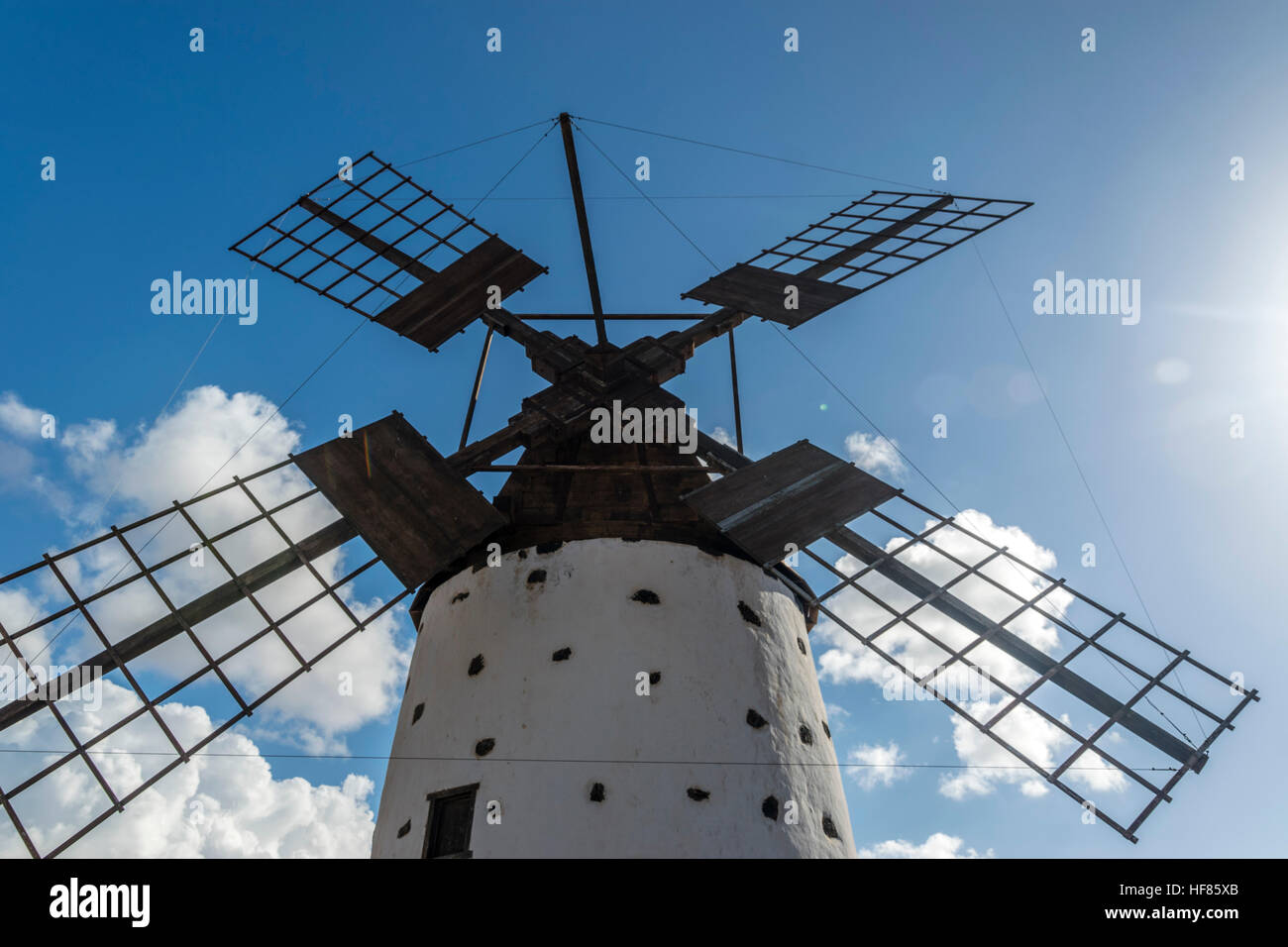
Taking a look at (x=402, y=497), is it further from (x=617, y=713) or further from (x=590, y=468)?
(x=617, y=713)

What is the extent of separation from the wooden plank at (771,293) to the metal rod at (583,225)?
122 cm

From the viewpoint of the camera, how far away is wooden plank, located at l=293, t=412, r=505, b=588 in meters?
8.08

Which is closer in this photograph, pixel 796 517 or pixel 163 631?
pixel 163 631

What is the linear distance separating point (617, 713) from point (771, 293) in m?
6.54

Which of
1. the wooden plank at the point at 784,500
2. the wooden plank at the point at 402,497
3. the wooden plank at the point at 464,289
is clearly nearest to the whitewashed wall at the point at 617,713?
the wooden plank at the point at 784,500

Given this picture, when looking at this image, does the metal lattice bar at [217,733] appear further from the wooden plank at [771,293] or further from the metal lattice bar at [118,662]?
the wooden plank at [771,293]

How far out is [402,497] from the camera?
8492mm

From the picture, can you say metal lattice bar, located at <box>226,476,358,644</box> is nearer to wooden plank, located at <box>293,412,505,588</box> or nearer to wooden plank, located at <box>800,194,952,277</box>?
wooden plank, located at <box>293,412,505,588</box>

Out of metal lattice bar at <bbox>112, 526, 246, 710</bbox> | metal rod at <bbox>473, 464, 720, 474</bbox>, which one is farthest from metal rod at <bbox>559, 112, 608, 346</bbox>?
metal lattice bar at <bbox>112, 526, 246, 710</bbox>

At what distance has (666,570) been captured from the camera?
8.21 meters

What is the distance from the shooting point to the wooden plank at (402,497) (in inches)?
318

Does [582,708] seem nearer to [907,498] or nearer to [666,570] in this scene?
[666,570]
